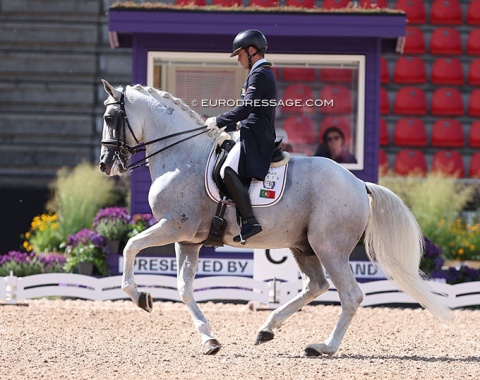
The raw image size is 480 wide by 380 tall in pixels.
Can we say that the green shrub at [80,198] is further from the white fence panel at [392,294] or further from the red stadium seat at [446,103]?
the red stadium seat at [446,103]

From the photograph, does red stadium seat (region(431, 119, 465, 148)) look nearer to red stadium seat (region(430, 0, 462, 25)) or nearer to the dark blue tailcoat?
red stadium seat (region(430, 0, 462, 25))

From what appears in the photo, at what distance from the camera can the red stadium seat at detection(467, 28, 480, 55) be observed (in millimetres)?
20047

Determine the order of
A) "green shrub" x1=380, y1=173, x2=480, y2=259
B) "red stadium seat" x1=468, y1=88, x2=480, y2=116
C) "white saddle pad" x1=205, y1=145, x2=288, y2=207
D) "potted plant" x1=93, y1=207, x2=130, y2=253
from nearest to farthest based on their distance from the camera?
"white saddle pad" x1=205, y1=145, x2=288, y2=207
"potted plant" x1=93, y1=207, x2=130, y2=253
"green shrub" x1=380, y1=173, x2=480, y2=259
"red stadium seat" x1=468, y1=88, x2=480, y2=116

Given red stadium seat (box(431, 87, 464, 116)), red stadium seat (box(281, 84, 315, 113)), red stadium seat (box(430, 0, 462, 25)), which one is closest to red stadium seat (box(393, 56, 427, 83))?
red stadium seat (box(431, 87, 464, 116))

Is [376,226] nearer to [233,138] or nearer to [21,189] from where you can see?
[233,138]

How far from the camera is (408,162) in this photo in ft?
61.7

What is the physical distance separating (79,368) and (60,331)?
2.42 metres

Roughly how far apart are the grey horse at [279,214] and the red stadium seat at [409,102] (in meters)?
11.0

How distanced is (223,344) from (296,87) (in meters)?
6.25

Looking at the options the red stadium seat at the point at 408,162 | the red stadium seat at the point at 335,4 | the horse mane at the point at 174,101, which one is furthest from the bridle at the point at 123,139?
the red stadium seat at the point at 335,4

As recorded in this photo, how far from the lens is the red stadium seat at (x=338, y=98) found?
1455cm

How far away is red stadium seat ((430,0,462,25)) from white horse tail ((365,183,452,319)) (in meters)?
Result: 12.4

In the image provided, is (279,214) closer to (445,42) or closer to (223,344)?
(223,344)

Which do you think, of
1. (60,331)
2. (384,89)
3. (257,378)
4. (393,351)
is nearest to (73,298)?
(60,331)
